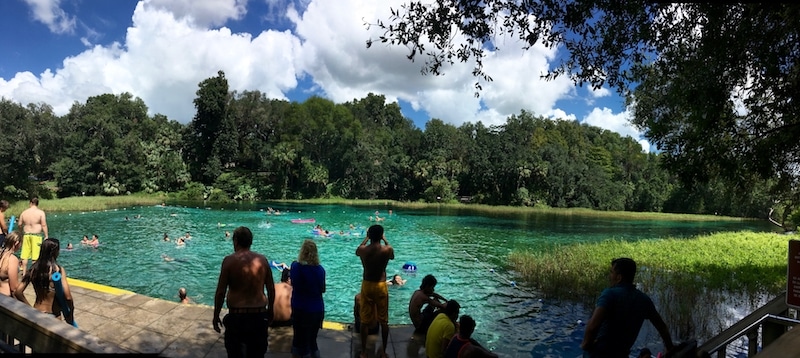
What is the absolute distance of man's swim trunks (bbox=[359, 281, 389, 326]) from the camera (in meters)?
5.68

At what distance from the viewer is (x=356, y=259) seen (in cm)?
1953

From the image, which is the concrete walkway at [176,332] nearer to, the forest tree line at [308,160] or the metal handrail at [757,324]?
the metal handrail at [757,324]

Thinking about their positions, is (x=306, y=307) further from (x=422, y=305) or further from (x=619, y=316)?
(x=619, y=316)

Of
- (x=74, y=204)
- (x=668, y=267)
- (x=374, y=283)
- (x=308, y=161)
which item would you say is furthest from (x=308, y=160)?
(x=374, y=283)

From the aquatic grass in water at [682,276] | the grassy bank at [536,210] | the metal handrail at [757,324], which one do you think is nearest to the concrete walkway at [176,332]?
the metal handrail at [757,324]

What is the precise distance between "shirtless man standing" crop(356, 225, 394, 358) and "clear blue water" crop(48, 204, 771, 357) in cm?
385

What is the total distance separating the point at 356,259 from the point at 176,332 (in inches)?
520

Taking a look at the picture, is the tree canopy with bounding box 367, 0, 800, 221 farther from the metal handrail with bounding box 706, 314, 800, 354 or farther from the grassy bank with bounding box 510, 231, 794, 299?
the grassy bank with bounding box 510, 231, 794, 299

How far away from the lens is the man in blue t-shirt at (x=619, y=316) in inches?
156

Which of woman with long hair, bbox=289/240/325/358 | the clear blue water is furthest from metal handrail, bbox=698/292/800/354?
the clear blue water

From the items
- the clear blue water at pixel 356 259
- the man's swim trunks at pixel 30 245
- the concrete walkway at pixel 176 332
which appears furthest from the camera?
the clear blue water at pixel 356 259

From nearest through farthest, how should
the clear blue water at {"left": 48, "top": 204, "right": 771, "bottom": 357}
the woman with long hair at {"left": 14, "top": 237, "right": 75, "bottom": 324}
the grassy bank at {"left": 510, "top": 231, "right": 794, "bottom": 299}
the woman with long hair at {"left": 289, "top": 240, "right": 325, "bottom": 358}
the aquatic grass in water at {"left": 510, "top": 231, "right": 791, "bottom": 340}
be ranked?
1. the woman with long hair at {"left": 289, "top": 240, "right": 325, "bottom": 358}
2. the woman with long hair at {"left": 14, "top": 237, "right": 75, "bottom": 324}
3. the clear blue water at {"left": 48, "top": 204, "right": 771, "bottom": 357}
4. the aquatic grass in water at {"left": 510, "top": 231, "right": 791, "bottom": 340}
5. the grassy bank at {"left": 510, "top": 231, "right": 794, "bottom": 299}

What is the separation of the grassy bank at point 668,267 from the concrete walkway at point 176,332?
8.14m

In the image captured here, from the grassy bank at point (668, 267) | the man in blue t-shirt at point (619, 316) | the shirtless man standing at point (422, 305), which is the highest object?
the man in blue t-shirt at point (619, 316)
